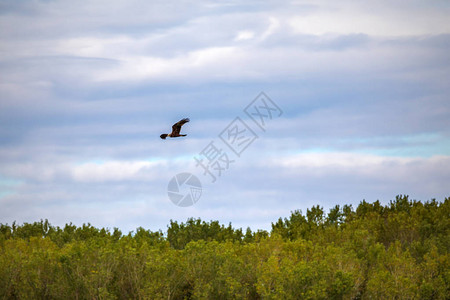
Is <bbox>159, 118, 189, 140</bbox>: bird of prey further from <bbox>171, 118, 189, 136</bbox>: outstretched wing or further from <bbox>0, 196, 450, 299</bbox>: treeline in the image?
<bbox>0, 196, 450, 299</bbox>: treeline

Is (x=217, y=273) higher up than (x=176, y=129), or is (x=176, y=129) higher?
(x=176, y=129)

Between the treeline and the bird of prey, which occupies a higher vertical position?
the bird of prey

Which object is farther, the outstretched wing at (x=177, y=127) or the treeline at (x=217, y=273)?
the treeline at (x=217, y=273)

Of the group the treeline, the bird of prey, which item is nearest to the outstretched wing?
the bird of prey

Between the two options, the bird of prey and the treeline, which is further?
the treeline

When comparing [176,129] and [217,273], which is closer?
[176,129]

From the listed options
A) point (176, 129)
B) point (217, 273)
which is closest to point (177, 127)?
point (176, 129)

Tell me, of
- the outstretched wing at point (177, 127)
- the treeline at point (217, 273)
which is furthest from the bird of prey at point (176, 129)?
the treeline at point (217, 273)

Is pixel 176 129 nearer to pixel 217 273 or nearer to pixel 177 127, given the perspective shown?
pixel 177 127

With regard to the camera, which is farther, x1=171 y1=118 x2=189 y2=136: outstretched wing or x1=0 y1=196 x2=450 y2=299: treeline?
x1=0 y1=196 x2=450 y2=299: treeline

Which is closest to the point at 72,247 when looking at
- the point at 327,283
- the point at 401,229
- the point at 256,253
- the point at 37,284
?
the point at 37,284

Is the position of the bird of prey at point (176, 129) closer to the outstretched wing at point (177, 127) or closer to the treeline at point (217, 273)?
the outstretched wing at point (177, 127)

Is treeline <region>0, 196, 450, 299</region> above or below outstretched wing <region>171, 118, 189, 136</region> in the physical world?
below

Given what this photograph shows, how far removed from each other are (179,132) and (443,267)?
58.6 feet
